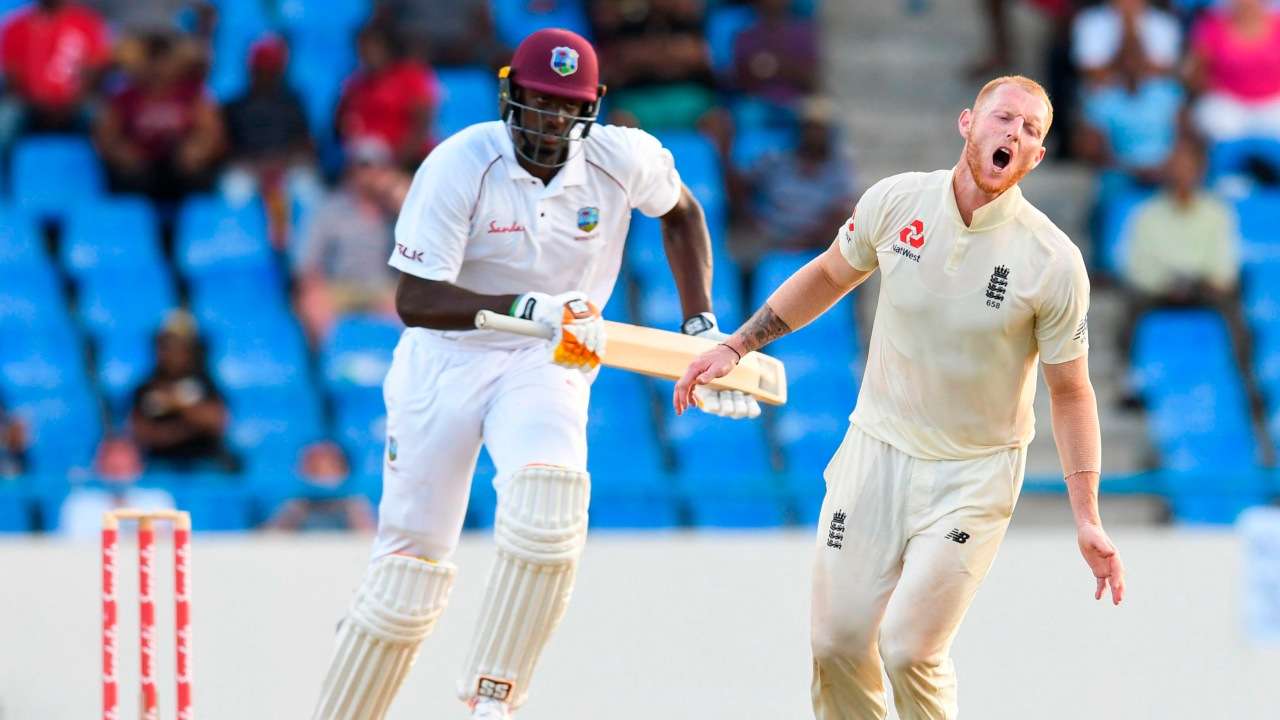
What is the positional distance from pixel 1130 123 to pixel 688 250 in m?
6.06

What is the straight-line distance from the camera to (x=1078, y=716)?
744 cm

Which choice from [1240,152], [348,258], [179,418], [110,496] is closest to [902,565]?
[110,496]

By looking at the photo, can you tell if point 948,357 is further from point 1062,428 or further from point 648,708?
point 648,708

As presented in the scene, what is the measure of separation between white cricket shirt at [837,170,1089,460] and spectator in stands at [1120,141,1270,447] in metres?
5.88

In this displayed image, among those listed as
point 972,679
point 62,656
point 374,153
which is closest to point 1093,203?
point 374,153

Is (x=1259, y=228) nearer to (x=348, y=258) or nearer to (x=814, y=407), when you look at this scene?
(x=814, y=407)

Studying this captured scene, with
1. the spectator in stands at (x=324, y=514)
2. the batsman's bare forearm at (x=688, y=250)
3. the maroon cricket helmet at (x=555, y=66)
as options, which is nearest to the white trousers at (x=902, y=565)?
the batsman's bare forearm at (x=688, y=250)

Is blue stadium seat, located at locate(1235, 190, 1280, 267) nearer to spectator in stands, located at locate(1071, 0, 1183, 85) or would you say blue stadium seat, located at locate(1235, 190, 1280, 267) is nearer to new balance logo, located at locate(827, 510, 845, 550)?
spectator in stands, located at locate(1071, 0, 1183, 85)

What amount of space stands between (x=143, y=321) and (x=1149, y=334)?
5.07 m

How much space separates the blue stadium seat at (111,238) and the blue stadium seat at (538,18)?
2.19 m

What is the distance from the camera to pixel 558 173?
571 cm

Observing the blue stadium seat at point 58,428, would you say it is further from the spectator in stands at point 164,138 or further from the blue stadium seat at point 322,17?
the blue stadium seat at point 322,17

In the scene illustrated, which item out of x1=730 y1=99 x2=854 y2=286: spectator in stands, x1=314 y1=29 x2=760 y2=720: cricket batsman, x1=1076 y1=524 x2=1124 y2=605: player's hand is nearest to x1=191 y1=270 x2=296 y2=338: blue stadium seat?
x1=730 y1=99 x2=854 y2=286: spectator in stands

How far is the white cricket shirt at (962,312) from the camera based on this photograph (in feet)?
16.6
